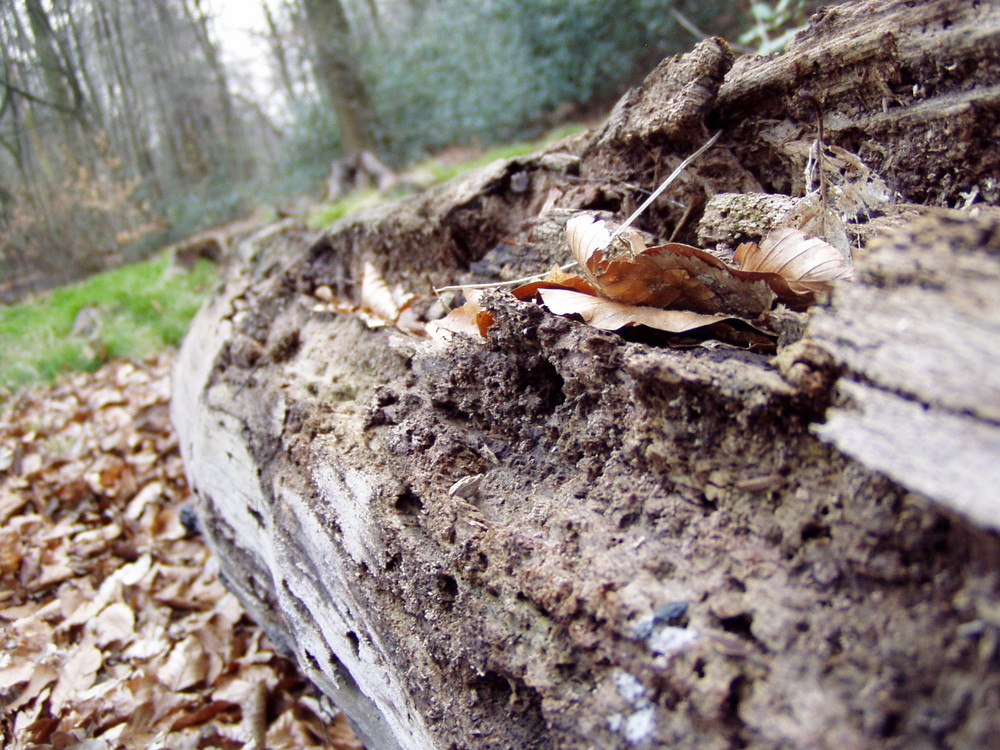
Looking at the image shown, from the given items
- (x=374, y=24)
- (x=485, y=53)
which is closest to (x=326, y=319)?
(x=485, y=53)

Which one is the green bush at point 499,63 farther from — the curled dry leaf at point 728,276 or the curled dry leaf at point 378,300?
the curled dry leaf at point 728,276

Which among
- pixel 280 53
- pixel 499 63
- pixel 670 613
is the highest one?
pixel 280 53

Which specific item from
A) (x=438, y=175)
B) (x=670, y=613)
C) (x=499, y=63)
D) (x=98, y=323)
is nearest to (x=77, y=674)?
(x=670, y=613)

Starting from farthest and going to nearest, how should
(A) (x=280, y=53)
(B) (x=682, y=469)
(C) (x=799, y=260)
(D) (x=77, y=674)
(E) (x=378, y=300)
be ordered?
(A) (x=280, y=53) < (D) (x=77, y=674) < (E) (x=378, y=300) < (C) (x=799, y=260) < (B) (x=682, y=469)

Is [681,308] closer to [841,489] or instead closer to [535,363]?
[535,363]

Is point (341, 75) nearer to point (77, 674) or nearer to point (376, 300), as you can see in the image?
point (376, 300)

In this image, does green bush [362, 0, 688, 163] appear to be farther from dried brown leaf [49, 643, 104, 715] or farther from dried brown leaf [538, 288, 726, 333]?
dried brown leaf [49, 643, 104, 715]
